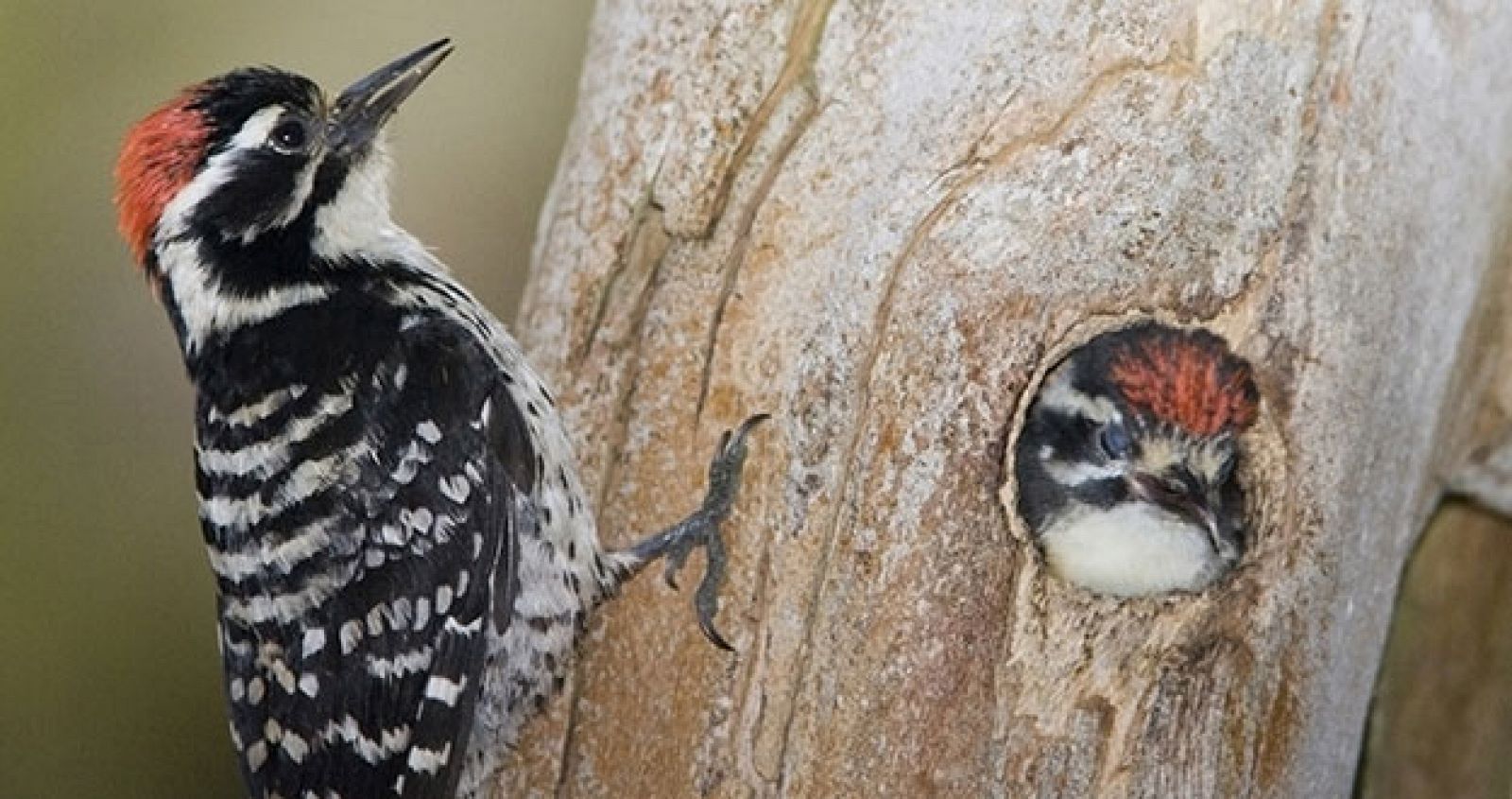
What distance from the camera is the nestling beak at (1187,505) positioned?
2.71 meters

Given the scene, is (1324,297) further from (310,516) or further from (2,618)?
(2,618)

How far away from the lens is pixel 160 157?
10.3 ft

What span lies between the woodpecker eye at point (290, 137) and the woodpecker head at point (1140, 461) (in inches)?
51.7

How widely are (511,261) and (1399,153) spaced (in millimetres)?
2270

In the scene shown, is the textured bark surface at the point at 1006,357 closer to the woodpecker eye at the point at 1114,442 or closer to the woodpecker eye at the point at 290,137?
the woodpecker eye at the point at 1114,442

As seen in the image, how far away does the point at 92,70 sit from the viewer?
167 inches

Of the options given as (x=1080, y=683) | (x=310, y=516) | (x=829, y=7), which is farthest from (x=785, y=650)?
(x=829, y=7)

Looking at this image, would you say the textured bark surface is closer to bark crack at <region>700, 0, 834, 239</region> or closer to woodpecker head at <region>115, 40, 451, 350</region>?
bark crack at <region>700, 0, 834, 239</region>

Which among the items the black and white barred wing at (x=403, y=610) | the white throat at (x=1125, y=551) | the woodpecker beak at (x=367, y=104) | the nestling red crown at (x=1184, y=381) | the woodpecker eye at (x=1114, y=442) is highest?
the woodpecker beak at (x=367, y=104)

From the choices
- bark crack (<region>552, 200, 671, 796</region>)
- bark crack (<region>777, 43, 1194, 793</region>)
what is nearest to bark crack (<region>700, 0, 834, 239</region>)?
bark crack (<region>552, 200, 671, 796</region>)

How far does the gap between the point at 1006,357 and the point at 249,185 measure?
4.27ft

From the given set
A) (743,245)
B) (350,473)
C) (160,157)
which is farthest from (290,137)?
(743,245)

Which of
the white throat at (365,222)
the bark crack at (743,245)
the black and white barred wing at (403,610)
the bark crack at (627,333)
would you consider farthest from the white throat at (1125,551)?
the white throat at (365,222)

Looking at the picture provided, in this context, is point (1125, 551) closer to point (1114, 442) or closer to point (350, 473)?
point (1114, 442)
